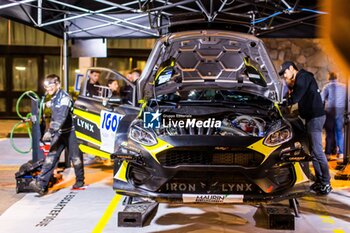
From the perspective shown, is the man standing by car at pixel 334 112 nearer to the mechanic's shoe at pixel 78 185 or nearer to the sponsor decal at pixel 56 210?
the mechanic's shoe at pixel 78 185

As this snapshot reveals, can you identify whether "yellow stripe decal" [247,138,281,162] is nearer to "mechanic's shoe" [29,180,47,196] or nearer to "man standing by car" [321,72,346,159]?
"mechanic's shoe" [29,180,47,196]

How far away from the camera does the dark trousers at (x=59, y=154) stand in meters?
6.69

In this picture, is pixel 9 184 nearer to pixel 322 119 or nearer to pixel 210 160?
pixel 210 160

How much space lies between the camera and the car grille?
14.9 ft

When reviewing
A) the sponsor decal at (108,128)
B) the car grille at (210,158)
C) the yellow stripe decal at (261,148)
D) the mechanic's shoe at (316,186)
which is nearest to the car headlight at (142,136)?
the car grille at (210,158)

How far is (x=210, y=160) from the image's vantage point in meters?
4.56

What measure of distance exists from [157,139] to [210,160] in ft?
1.85

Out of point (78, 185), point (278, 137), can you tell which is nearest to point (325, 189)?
point (278, 137)

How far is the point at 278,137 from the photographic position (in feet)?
15.5

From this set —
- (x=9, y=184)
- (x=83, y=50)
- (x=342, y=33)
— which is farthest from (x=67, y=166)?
(x=342, y=33)

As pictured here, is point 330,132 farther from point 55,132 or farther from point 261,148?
point 261,148

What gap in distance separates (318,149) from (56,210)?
370cm

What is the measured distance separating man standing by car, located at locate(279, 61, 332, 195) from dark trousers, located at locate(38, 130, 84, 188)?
128 inches

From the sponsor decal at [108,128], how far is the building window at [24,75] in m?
14.4
